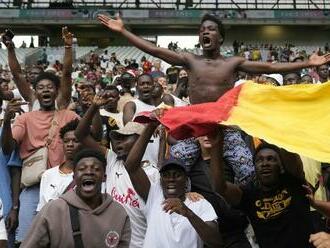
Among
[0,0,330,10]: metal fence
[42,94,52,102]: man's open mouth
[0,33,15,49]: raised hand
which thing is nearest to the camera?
[42,94,52,102]: man's open mouth

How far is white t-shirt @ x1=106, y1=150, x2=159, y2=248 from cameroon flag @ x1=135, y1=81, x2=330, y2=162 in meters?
0.85

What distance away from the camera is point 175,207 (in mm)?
3621

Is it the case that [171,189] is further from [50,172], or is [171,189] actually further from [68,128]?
[68,128]

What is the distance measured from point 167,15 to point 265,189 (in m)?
33.2

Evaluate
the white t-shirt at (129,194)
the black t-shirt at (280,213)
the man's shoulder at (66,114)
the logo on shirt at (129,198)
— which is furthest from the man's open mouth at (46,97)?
the black t-shirt at (280,213)

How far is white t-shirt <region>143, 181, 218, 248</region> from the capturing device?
12.5 feet

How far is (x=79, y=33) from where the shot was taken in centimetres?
3962

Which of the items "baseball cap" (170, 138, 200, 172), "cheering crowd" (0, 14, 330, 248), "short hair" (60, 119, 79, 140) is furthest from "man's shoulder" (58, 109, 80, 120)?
"baseball cap" (170, 138, 200, 172)

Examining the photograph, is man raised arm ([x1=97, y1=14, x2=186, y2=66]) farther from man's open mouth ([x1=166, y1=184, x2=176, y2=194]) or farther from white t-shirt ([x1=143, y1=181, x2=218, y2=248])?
white t-shirt ([x1=143, y1=181, x2=218, y2=248])

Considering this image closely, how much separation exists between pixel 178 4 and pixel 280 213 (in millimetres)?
34264

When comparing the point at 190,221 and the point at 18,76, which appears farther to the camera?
the point at 18,76

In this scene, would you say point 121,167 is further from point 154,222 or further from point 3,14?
point 3,14

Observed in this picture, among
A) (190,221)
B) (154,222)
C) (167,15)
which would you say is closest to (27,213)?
(154,222)

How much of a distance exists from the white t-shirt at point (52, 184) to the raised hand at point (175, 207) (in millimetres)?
1014
